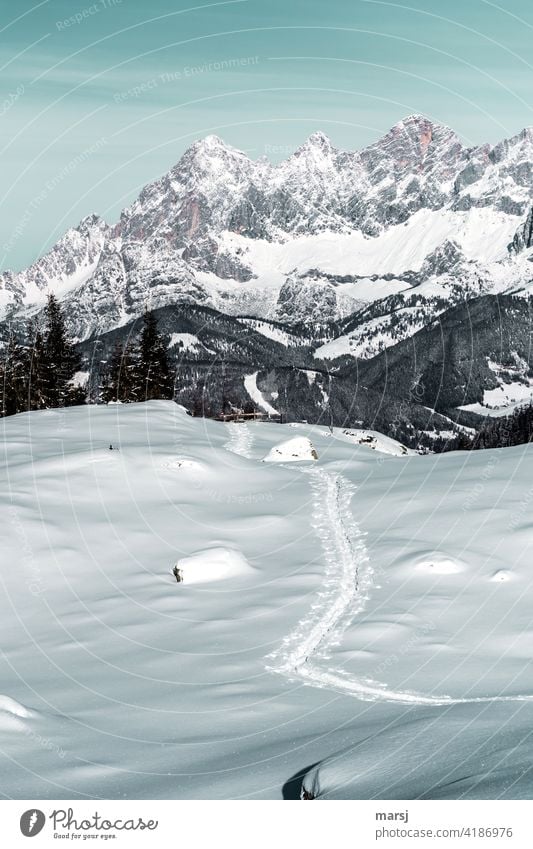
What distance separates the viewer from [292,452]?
5044cm

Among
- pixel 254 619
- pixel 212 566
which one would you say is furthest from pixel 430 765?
→ pixel 212 566

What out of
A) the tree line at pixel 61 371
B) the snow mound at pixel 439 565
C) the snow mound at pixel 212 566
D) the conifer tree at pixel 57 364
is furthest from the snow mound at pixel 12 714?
the conifer tree at pixel 57 364

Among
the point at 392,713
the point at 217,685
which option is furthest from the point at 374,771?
the point at 217,685

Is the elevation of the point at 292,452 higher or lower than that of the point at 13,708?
higher

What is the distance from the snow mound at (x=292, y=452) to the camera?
49.8 m

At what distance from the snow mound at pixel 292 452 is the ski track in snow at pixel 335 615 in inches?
290

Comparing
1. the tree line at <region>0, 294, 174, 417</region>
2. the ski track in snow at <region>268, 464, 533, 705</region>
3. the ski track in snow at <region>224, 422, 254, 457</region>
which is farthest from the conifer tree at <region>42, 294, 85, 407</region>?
the ski track in snow at <region>268, 464, 533, 705</region>

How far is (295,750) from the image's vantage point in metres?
16.2

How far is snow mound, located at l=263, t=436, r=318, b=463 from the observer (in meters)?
49.8

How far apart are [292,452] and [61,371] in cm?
3686

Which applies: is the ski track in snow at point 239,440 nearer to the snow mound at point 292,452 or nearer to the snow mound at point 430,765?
the snow mound at point 292,452

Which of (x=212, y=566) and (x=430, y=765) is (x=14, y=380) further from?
(x=430, y=765)
